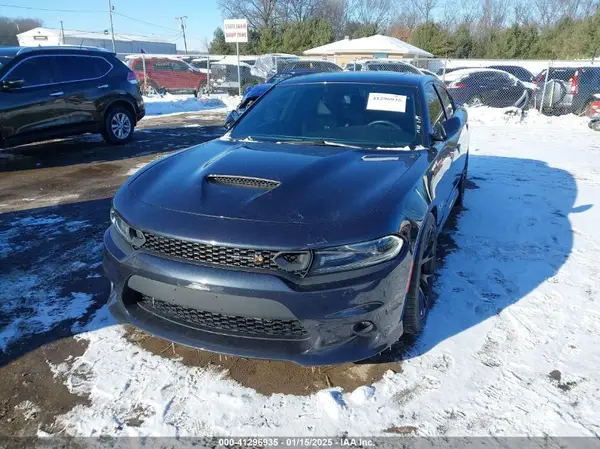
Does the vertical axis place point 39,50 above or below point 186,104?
above

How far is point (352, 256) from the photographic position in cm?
219

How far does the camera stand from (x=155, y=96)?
747 inches

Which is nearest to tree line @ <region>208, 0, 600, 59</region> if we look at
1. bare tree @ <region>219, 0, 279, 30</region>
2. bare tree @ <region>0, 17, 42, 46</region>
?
bare tree @ <region>219, 0, 279, 30</region>

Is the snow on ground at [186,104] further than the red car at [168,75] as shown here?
No

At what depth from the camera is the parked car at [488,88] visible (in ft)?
49.3

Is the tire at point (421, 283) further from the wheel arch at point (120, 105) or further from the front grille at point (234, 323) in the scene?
the wheel arch at point (120, 105)

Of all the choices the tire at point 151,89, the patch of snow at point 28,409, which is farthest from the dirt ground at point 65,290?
the tire at point 151,89

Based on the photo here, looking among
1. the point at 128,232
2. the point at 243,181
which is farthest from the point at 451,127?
the point at 128,232

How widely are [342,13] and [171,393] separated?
66.0m

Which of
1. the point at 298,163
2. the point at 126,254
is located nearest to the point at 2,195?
the point at 126,254

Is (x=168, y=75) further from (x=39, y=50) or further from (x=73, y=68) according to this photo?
(x=39, y=50)

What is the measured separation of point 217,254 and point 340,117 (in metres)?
1.80

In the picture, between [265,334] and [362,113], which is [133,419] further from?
[362,113]

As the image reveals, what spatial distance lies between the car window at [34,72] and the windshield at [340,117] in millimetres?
5653
